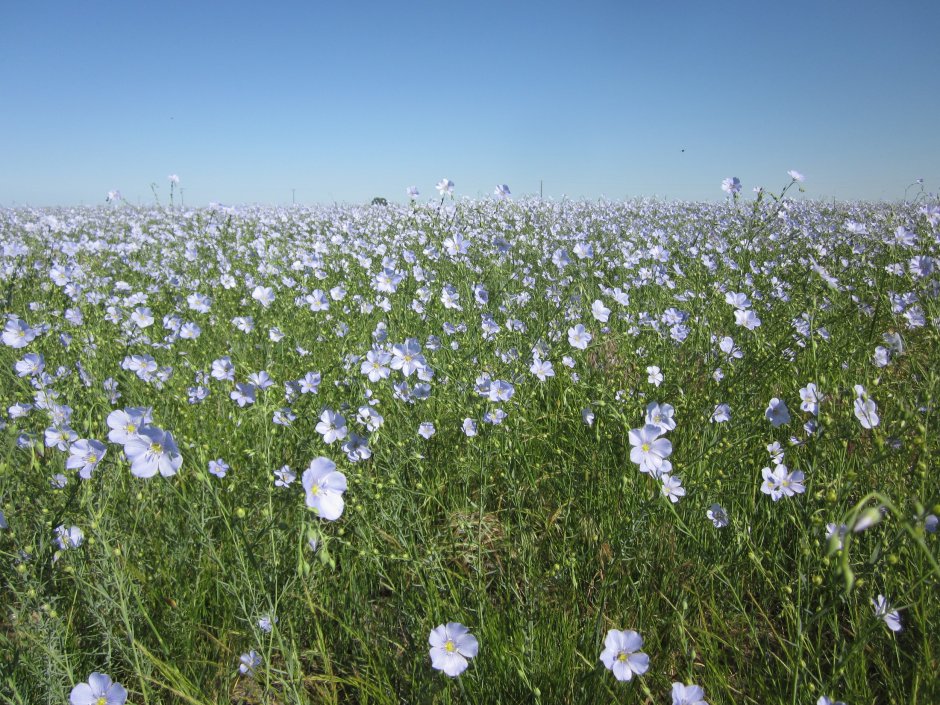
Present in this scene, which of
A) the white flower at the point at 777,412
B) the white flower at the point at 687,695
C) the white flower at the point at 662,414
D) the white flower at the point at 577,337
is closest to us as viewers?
the white flower at the point at 687,695

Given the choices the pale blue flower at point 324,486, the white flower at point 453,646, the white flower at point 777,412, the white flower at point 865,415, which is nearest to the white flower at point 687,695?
the white flower at point 453,646

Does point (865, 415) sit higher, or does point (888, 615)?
point (865, 415)

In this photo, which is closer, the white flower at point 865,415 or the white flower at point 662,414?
the white flower at point 865,415

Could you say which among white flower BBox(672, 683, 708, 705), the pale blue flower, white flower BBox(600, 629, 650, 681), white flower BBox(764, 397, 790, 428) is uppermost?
the pale blue flower

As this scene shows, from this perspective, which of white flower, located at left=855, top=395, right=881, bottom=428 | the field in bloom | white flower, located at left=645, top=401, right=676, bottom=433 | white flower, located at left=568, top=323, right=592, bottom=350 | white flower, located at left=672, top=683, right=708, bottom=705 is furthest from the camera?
white flower, located at left=568, top=323, right=592, bottom=350

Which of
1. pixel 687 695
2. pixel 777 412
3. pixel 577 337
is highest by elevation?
pixel 577 337

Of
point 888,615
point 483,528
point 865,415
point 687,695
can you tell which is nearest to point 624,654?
point 687,695

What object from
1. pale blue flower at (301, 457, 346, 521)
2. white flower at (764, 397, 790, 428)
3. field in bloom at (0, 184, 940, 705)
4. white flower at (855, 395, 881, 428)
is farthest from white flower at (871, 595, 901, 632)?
pale blue flower at (301, 457, 346, 521)

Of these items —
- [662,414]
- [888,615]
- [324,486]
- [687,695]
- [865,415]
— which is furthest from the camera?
[662,414]

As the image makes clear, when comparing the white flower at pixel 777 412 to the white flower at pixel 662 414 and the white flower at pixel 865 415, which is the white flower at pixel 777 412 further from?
the white flower at pixel 662 414

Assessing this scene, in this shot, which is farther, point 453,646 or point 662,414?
point 662,414

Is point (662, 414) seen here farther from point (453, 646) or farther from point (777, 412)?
point (453, 646)

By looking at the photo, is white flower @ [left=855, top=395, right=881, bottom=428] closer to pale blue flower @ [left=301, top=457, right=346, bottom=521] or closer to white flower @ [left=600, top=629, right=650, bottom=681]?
white flower @ [left=600, top=629, right=650, bottom=681]

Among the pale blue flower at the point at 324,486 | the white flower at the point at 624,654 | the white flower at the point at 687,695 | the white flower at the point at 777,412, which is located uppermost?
the pale blue flower at the point at 324,486
